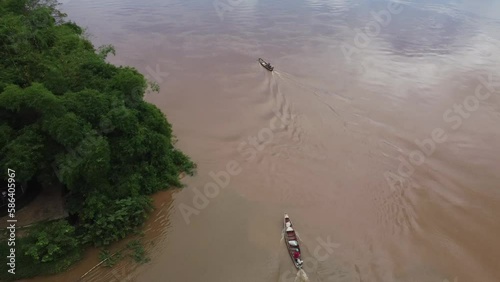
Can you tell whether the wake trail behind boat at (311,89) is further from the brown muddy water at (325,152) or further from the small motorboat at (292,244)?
the small motorboat at (292,244)

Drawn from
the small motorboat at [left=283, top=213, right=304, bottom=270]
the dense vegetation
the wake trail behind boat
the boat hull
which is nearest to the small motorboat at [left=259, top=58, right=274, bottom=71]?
the wake trail behind boat

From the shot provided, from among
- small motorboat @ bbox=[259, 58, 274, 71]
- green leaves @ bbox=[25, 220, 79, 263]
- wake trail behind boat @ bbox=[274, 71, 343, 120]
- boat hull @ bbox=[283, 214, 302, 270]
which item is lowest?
boat hull @ bbox=[283, 214, 302, 270]

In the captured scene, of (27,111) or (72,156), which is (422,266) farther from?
(27,111)

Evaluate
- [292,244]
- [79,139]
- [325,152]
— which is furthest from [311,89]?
[79,139]

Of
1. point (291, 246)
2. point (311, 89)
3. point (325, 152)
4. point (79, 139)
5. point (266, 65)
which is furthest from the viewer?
point (266, 65)

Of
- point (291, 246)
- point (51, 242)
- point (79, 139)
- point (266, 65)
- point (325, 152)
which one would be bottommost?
Answer: point (291, 246)

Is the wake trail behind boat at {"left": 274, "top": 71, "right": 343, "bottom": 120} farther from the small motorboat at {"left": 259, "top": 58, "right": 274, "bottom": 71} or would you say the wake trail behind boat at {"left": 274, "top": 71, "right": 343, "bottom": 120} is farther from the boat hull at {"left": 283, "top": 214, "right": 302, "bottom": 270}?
the boat hull at {"left": 283, "top": 214, "right": 302, "bottom": 270}

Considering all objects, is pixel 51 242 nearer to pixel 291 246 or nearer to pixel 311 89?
pixel 291 246

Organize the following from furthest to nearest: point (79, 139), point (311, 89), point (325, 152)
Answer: point (311, 89) < point (325, 152) < point (79, 139)
